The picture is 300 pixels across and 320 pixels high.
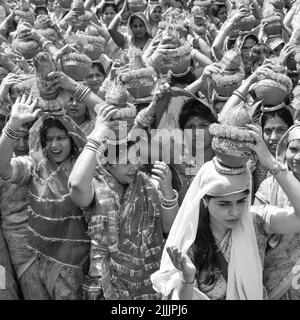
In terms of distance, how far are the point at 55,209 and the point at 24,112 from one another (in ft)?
1.87

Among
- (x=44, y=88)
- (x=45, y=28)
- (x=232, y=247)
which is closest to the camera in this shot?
(x=232, y=247)

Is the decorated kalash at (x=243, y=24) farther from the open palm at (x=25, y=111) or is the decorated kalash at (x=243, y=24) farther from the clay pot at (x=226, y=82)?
the open palm at (x=25, y=111)

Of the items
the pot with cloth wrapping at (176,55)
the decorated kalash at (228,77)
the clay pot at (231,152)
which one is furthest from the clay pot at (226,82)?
the clay pot at (231,152)

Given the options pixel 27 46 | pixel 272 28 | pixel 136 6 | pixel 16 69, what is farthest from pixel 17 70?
pixel 136 6

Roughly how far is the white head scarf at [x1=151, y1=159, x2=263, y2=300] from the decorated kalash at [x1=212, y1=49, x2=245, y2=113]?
195 cm

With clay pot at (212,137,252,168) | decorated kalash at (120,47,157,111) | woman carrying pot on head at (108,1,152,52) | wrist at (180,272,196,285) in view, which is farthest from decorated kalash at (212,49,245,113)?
woman carrying pot on head at (108,1,152,52)

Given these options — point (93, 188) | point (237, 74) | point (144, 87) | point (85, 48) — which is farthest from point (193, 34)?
point (93, 188)

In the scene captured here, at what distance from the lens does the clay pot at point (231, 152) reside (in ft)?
10.6

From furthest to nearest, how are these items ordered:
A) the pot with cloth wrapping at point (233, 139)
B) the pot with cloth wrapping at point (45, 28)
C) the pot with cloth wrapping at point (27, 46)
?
the pot with cloth wrapping at point (45, 28) < the pot with cloth wrapping at point (27, 46) < the pot with cloth wrapping at point (233, 139)

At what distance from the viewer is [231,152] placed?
3242 millimetres

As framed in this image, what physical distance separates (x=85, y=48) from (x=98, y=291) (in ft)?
10.4

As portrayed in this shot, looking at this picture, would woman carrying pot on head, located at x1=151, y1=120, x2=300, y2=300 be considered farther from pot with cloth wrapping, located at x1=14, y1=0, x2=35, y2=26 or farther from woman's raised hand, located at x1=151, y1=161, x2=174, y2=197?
pot with cloth wrapping, located at x1=14, y1=0, x2=35, y2=26

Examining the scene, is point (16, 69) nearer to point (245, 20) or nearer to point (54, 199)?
point (54, 199)

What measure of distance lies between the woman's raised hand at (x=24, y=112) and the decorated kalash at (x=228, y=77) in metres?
1.71
